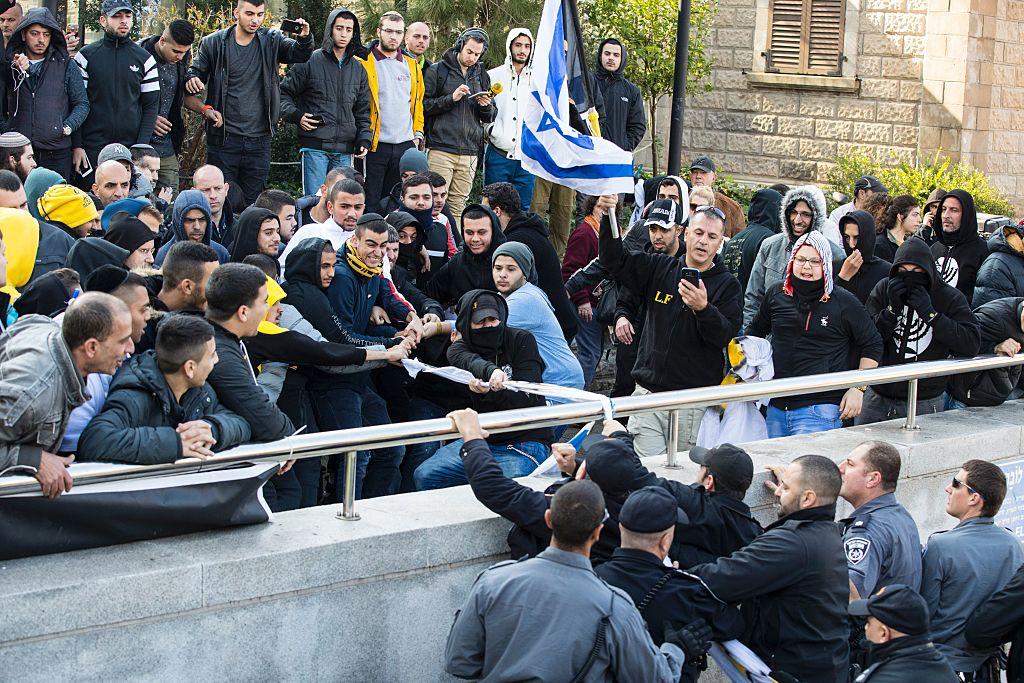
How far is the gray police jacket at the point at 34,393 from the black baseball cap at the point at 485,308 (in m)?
2.90

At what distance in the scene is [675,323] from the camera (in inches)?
316

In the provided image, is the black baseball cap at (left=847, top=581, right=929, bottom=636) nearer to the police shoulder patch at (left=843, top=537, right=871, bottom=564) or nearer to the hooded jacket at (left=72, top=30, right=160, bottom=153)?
the police shoulder patch at (left=843, top=537, right=871, bottom=564)

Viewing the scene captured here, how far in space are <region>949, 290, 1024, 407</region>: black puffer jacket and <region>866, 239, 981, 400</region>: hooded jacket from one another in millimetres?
235

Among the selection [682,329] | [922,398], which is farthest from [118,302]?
[922,398]

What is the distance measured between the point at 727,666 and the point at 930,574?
150 centimetres

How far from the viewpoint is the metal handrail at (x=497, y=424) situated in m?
4.81

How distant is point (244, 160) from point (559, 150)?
353cm

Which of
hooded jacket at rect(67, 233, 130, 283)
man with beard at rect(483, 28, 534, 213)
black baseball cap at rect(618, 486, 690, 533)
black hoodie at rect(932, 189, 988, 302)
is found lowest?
black baseball cap at rect(618, 486, 690, 533)

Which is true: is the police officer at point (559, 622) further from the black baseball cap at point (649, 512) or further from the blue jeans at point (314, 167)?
the blue jeans at point (314, 167)

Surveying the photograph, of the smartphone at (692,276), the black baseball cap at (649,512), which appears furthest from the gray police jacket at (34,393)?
the smartphone at (692,276)

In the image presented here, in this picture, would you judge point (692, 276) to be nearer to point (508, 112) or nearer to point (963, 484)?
point (963, 484)

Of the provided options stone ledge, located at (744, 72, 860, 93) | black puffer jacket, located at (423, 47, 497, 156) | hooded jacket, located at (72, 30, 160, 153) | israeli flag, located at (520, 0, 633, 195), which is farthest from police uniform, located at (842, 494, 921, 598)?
stone ledge, located at (744, 72, 860, 93)

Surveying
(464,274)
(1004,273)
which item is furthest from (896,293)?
(464,274)

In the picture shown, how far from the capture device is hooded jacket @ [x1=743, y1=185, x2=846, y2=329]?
9.22 meters
